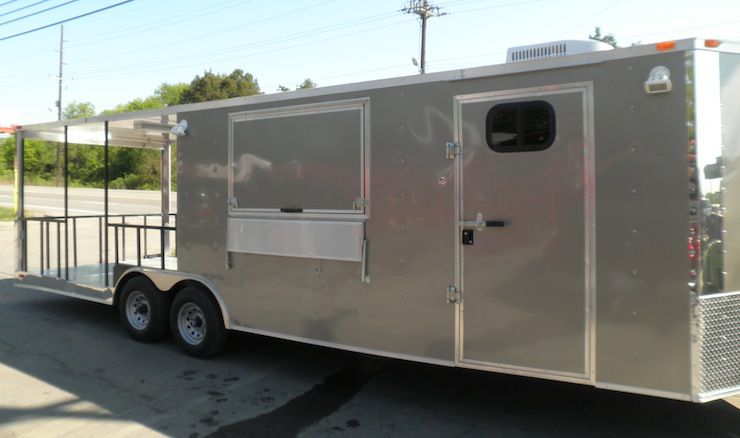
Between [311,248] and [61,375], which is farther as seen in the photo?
[61,375]

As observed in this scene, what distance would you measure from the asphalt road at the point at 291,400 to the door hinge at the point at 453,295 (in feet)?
2.98

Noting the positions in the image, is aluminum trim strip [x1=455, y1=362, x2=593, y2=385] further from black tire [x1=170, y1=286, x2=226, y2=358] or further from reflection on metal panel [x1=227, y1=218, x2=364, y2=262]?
black tire [x1=170, y1=286, x2=226, y2=358]

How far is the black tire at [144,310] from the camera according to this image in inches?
236

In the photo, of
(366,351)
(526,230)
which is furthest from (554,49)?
(366,351)

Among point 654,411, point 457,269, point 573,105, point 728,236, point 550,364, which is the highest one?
point 573,105

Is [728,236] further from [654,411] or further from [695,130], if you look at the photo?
[654,411]

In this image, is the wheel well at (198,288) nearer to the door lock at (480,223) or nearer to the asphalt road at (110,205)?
the door lock at (480,223)

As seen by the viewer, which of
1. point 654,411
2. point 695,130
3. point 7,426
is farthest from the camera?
point 654,411

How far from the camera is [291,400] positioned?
15.0ft

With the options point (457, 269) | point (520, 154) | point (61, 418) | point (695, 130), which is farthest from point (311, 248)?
point (695, 130)

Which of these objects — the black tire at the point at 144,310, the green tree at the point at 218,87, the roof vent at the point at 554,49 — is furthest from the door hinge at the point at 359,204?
the green tree at the point at 218,87

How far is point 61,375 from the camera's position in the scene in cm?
511

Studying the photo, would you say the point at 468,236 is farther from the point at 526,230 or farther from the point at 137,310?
the point at 137,310

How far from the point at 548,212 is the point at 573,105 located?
2.35 ft
